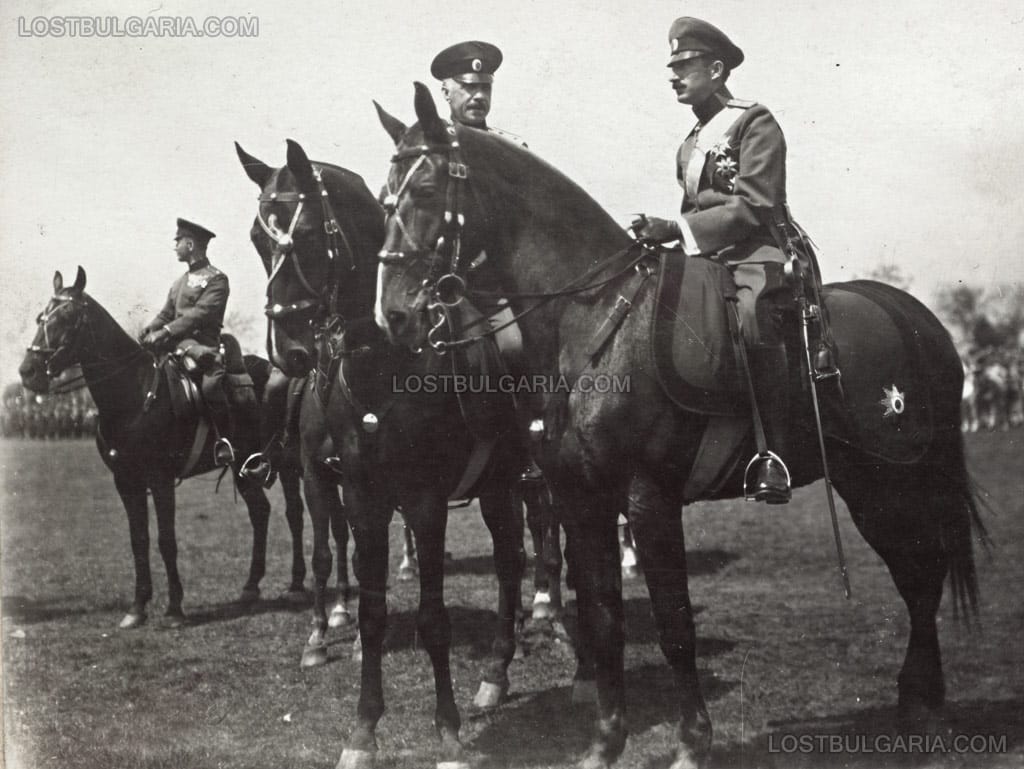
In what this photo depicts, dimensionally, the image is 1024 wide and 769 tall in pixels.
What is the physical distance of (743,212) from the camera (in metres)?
5.57

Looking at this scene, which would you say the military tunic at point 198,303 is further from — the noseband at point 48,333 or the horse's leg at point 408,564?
the horse's leg at point 408,564

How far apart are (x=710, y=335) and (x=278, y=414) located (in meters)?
5.19

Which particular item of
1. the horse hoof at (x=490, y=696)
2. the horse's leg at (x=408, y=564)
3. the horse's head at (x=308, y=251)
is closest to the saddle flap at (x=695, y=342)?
the horse's head at (x=308, y=251)

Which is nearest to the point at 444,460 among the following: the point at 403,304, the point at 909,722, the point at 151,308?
the point at 403,304

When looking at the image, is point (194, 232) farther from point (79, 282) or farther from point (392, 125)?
point (392, 125)

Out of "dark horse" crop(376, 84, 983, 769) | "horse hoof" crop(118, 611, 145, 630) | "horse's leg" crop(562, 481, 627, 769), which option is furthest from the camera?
"horse hoof" crop(118, 611, 145, 630)

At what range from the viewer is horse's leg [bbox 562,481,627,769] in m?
5.38

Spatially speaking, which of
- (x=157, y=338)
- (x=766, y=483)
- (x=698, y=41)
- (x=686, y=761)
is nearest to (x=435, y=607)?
(x=686, y=761)

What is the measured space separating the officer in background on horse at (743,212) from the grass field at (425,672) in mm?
1982

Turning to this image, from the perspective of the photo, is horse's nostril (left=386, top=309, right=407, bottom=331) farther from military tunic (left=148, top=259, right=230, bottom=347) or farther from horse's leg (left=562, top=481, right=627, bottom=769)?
military tunic (left=148, top=259, right=230, bottom=347)

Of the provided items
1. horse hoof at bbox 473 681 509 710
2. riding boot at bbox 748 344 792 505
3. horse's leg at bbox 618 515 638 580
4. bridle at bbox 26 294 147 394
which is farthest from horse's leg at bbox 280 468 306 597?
riding boot at bbox 748 344 792 505

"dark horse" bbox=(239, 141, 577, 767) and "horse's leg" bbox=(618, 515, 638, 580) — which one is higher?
"dark horse" bbox=(239, 141, 577, 767)

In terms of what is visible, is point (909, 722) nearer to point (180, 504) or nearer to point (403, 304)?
point (403, 304)

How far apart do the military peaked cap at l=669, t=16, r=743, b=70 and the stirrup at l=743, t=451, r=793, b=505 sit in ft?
7.64
